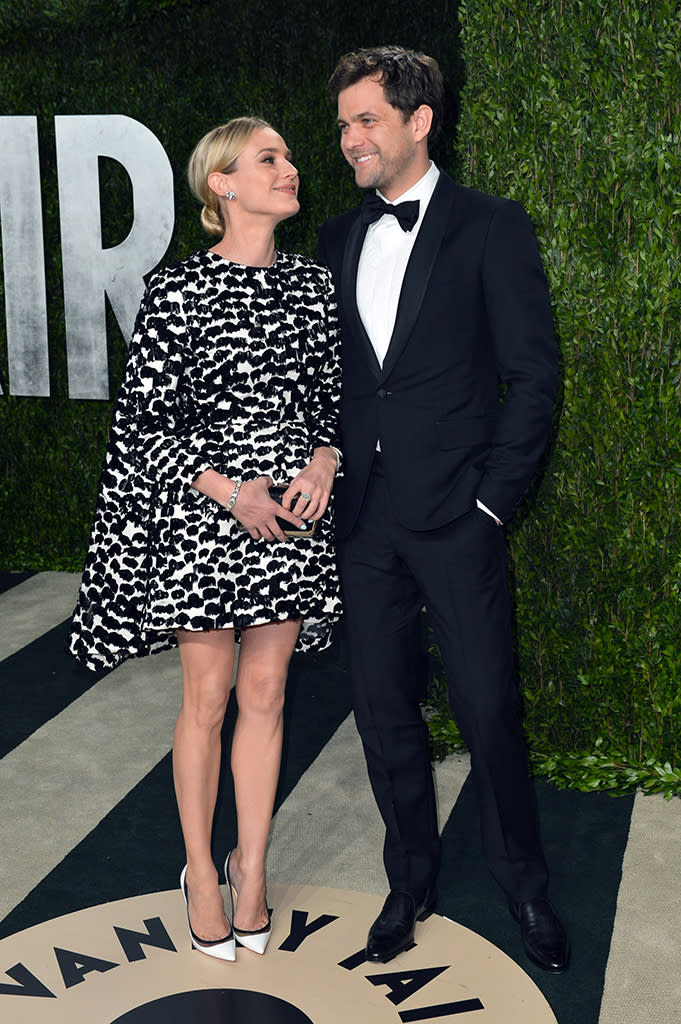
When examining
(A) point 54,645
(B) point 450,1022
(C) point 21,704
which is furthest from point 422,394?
(A) point 54,645

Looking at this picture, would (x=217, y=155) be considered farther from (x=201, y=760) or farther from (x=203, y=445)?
(x=201, y=760)

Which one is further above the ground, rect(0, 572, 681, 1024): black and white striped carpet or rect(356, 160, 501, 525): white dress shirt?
rect(356, 160, 501, 525): white dress shirt

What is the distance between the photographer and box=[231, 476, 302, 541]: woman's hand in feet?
9.16

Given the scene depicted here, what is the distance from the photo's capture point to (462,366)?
115 inches

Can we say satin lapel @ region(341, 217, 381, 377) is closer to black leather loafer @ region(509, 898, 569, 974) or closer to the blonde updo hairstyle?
the blonde updo hairstyle

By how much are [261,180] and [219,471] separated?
699 millimetres

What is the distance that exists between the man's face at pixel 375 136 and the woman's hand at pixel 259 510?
80 cm

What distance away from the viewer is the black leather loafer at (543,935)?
Answer: 3.01m

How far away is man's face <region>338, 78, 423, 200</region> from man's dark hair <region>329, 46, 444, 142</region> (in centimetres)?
1

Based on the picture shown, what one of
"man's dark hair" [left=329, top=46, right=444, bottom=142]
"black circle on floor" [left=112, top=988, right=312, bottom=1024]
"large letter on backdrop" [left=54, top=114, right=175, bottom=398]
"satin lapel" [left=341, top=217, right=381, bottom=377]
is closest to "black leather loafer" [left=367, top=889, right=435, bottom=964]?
"black circle on floor" [left=112, top=988, right=312, bottom=1024]

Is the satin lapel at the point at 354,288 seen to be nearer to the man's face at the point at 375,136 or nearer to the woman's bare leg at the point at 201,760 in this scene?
the man's face at the point at 375,136

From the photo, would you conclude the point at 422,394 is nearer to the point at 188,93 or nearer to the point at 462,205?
the point at 462,205

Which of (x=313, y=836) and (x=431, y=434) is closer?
(x=431, y=434)

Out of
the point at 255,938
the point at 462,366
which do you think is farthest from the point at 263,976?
the point at 462,366
